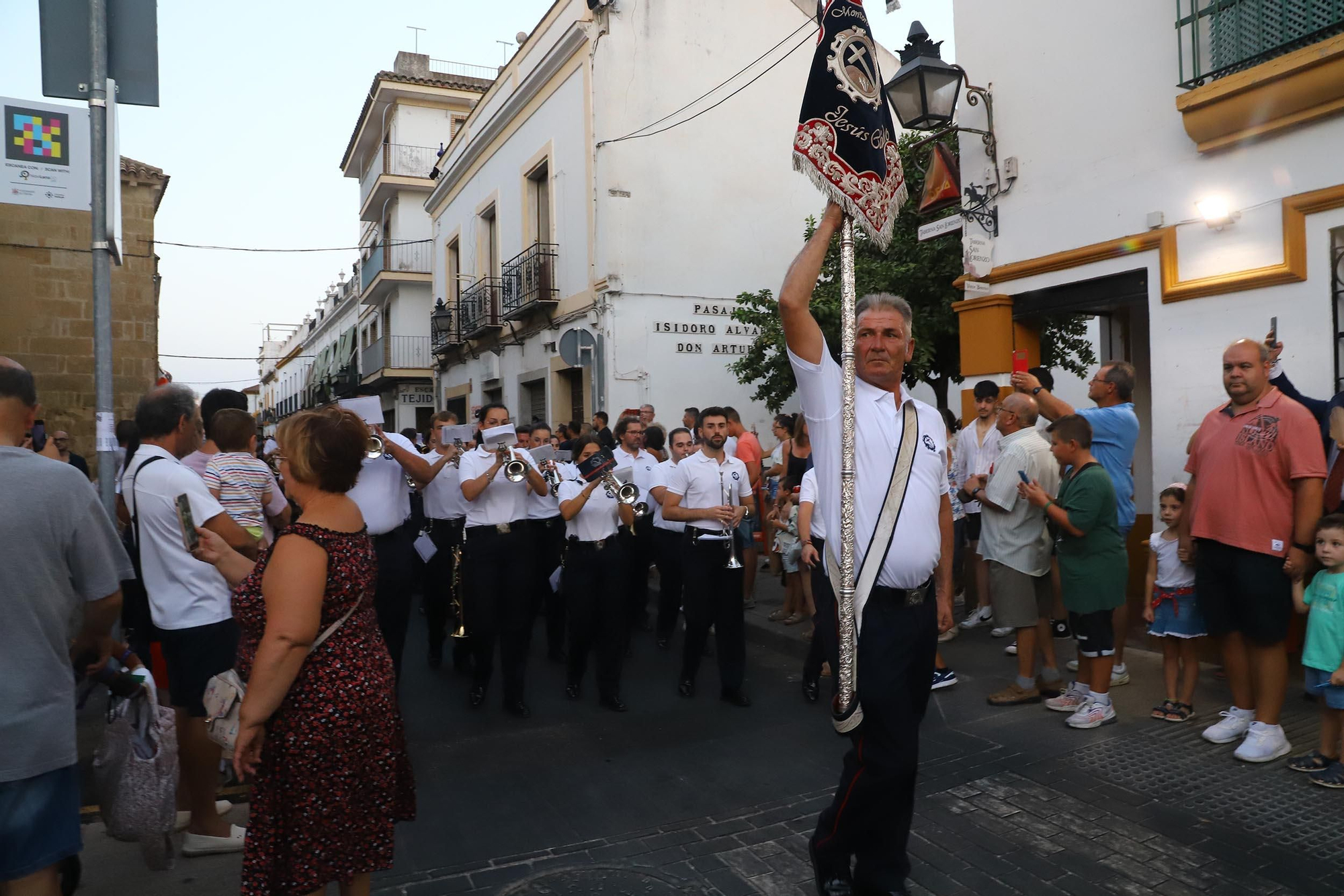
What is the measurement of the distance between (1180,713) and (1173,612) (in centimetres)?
58

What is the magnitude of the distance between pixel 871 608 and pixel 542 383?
53.0 feet

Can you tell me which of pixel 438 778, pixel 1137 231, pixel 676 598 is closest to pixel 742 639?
pixel 676 598

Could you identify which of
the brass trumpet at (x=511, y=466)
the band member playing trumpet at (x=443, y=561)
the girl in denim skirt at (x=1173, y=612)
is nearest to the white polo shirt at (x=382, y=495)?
the brass trumpet at (x=511, y=466)

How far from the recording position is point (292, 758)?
264 centimetres

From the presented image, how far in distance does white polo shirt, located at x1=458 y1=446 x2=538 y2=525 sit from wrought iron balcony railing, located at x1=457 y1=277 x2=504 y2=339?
14.1 m

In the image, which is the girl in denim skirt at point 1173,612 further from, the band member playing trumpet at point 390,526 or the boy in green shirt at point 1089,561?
the band member playing trumpet at point 390,526

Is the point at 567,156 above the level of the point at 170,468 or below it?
above

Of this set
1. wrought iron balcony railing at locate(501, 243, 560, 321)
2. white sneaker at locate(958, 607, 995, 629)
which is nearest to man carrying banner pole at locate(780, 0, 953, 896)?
white sneaker at locate(958, 607, 995, 629)

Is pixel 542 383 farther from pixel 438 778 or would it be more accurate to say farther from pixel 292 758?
pixel 292 758

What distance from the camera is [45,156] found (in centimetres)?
439

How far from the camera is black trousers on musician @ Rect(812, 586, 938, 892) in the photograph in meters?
3.05

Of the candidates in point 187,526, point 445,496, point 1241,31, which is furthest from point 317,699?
point 1241,31

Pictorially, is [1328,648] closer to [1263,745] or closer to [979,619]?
[1263,745]

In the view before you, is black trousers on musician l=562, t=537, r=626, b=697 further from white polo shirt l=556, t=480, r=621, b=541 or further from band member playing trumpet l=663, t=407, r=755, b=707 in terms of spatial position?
band member playing trumpet l=663, t=407, r=755, b=707
